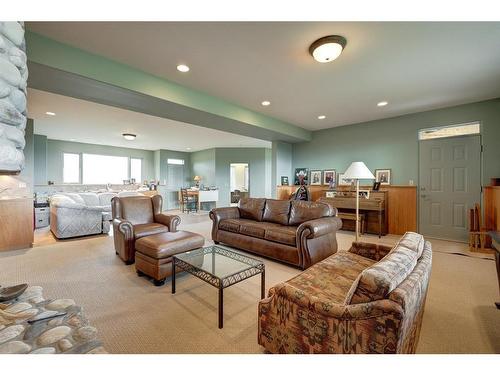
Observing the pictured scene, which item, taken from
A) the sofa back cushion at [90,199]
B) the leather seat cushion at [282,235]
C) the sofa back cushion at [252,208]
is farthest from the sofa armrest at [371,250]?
the sofa back cushion at [90,199]

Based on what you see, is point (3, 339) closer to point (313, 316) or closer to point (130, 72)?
point (313, 316)

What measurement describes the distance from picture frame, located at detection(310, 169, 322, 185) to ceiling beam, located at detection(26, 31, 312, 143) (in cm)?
260

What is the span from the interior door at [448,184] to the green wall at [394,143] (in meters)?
0.14

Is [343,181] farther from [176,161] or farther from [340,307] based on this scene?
[176,161]

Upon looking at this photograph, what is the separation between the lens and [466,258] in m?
3.22

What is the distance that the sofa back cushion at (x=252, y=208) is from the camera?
3.92 m

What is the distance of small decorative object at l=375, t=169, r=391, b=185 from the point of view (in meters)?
4.87

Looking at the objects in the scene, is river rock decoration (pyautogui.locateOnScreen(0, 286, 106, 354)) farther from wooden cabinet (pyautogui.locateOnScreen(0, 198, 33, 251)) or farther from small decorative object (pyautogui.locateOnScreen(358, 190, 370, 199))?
small decorative object (pyautogui.locateOnScreen(358, 190, 370, 199))

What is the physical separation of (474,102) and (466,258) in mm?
2882

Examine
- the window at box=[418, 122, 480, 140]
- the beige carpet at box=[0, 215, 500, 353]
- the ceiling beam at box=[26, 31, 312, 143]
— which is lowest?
the beige carpet at box=[0, 215, 500, 353]

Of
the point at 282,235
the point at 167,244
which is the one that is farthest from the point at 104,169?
the point at 282,235

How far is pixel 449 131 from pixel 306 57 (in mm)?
3880

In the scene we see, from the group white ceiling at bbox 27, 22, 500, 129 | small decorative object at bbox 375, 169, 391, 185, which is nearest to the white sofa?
white ceiling at bbox 27, 22, 500, 129
